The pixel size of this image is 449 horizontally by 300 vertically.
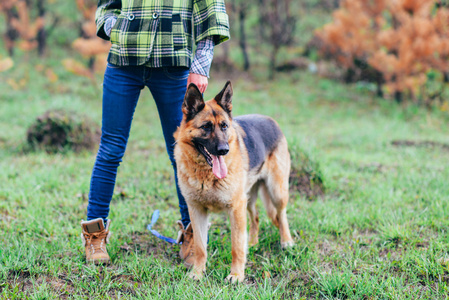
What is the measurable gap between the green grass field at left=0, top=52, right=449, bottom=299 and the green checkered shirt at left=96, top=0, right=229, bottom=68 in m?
1.44

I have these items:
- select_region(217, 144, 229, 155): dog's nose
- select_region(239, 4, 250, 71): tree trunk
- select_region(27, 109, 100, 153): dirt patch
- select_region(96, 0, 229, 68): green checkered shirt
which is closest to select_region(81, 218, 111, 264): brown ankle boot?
select_region(217, 144, 229, 155): dog's nose

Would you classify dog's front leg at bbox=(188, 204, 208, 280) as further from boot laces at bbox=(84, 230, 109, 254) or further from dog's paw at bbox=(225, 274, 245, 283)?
boot laces at bbox=(84, 230, 109, 254)

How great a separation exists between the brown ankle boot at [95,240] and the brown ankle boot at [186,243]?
557 mm

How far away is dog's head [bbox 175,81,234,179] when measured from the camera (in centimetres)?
229

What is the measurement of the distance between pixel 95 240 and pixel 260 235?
1418mm

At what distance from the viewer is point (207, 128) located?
236cm

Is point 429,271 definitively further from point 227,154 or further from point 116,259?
point 116,259

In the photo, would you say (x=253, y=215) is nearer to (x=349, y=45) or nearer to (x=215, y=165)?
(x=215, y=165)

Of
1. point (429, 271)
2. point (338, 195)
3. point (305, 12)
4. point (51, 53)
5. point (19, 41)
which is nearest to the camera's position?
point (429, 271)

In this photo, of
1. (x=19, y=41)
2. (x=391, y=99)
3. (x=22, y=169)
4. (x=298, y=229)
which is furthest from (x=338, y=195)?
(x=19, y=41)

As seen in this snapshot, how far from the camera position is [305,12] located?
21281 mm

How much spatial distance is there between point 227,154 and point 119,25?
1.17 metres

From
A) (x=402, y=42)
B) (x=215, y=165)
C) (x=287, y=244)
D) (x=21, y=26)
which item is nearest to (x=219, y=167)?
(x=215, y=165)

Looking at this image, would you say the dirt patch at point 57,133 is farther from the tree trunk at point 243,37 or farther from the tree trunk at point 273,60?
the tree trunk at point 243,37
